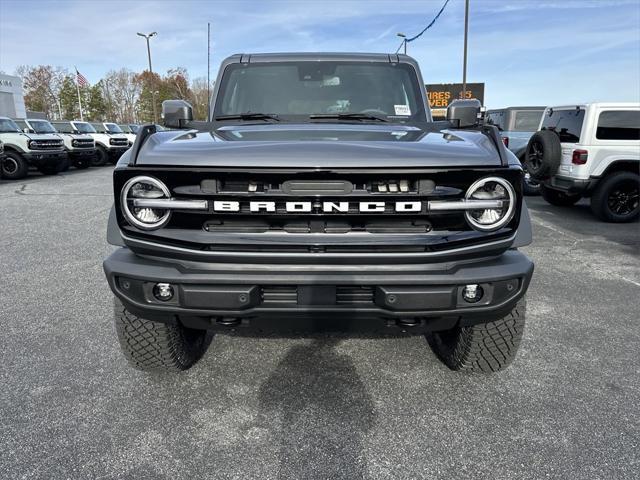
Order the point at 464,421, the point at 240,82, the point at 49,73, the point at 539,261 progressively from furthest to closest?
the point at 49,73
the point at 539,261
the point at 240,82
the point at 464,421

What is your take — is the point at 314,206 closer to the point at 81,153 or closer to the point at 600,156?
the point at 600,156

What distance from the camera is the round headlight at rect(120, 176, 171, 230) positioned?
208 cm

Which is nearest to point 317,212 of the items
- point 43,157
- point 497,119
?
point 497,119

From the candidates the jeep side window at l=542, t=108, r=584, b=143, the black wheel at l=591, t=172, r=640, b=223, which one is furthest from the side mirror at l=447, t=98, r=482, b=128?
the black wheel at l=591, t=172, r=640, b=223

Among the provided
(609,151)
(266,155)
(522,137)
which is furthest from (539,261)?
(522,137)

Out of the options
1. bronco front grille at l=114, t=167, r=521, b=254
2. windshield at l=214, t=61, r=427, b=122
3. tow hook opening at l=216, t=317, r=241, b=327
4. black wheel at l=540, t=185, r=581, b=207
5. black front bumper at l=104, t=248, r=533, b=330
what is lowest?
black wheel at l=540, t=185, r=581, b=207

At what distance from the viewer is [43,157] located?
47.6 feet

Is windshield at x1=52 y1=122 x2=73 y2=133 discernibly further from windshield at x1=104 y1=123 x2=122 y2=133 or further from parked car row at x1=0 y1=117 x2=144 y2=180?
windshield at x1=104 y1=123 x2=122 y2=133

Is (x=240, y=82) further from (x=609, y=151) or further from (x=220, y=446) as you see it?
(x=609, y=151)

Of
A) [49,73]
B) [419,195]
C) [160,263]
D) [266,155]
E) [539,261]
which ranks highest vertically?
[49,73]

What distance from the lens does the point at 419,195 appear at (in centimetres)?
204

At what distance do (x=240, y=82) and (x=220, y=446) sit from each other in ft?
8.48

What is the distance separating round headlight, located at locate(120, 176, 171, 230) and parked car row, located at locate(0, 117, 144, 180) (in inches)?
563

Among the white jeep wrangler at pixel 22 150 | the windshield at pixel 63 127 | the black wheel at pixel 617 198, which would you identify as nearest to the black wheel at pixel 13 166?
the white jeep wrangler at pixel 22 150
